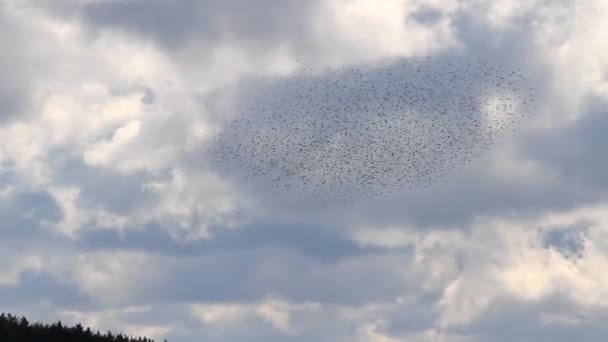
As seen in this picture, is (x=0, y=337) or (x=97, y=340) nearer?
(x=0, y=337)

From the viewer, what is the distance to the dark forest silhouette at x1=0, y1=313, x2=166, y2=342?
396 feet

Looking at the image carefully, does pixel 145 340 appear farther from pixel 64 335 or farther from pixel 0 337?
pixel 0 337

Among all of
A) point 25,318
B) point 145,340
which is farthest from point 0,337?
point 145,340

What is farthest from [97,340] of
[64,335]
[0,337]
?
[0,337]

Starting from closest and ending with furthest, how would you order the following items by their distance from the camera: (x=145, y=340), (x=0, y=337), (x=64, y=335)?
(x=0, y=337)
(x=64, y=335)
(x=145, y=340)

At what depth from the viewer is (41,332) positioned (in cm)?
12381

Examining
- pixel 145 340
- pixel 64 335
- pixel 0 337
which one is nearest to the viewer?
pixel 0 337

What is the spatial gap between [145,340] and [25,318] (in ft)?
57.3

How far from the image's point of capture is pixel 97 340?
422 ft

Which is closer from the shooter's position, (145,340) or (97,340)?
(97,340)

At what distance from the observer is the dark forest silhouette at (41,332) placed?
121 meters

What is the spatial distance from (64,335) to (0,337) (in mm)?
9303

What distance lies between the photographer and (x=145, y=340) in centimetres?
13788

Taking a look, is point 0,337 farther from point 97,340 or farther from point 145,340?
point 145,340
